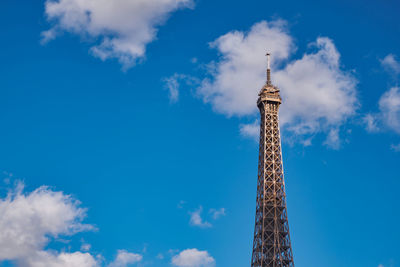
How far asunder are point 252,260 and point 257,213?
34.8ft

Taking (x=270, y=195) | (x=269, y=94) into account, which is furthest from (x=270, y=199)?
(x=269, y=94)

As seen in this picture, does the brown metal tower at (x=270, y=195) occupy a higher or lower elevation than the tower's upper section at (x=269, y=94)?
lower

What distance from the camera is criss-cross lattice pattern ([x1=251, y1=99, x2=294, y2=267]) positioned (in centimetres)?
12962

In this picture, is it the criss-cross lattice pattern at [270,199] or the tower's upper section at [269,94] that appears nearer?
the criss-cross lattice pattern at [270,199]

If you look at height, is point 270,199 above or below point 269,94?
below

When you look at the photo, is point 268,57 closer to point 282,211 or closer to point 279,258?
point 282,211

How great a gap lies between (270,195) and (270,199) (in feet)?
3.25

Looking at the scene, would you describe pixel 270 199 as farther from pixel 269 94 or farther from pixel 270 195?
pixel 269 94

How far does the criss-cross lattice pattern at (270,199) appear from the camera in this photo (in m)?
130

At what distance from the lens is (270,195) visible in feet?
443

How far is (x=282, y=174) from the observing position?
137 meters

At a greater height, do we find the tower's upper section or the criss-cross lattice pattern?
the tower's upper section

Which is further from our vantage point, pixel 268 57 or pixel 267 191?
pixel 268 57

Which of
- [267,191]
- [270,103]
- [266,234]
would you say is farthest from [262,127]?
[266,234]
